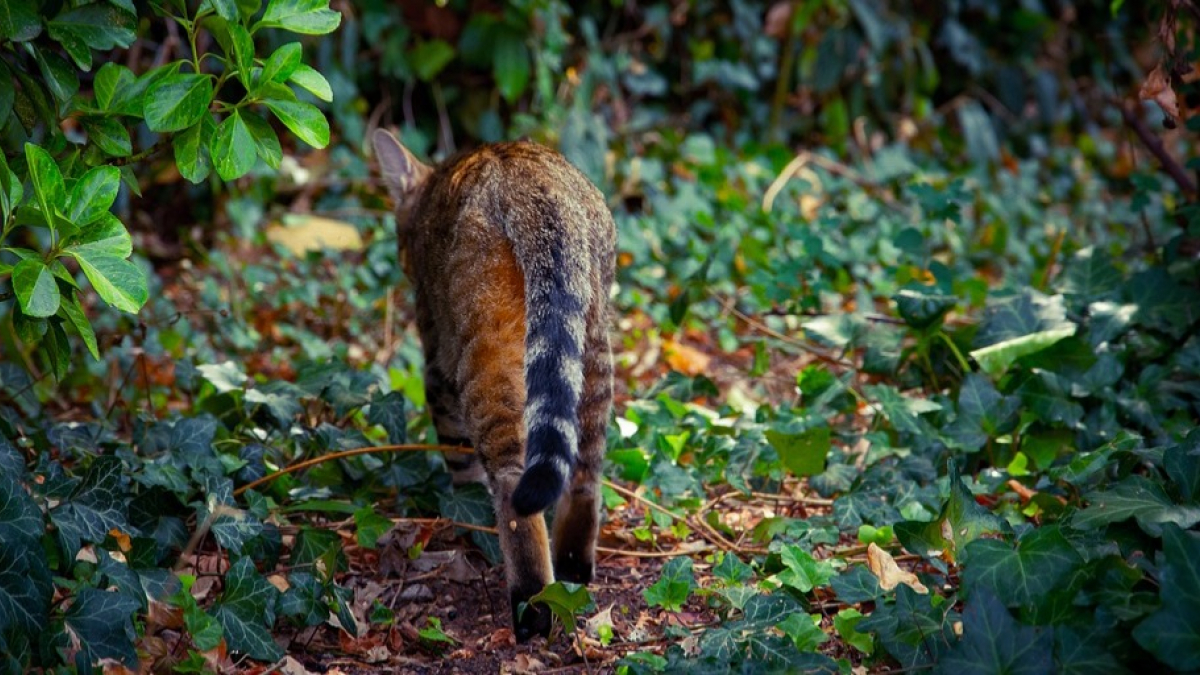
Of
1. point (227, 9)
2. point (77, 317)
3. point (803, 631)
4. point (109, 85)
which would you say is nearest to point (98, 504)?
point (77, 317)

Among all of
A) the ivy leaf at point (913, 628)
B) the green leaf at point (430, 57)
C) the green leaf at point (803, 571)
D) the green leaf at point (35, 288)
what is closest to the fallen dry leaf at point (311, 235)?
the green leaf at point (430, 57)

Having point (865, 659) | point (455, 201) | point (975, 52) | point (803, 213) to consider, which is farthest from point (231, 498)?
point (975, 52)

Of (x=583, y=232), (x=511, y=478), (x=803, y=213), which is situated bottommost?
(x=803, y=213)

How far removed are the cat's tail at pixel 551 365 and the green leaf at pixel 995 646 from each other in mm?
1094

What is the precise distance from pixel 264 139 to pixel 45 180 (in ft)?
1.95

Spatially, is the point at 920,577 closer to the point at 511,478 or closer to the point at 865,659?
the point at 865,659

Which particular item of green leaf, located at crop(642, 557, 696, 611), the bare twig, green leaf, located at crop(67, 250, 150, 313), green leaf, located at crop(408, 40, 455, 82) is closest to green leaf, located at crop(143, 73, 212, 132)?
green leaf, located at crop(67, 250, 150, 313)

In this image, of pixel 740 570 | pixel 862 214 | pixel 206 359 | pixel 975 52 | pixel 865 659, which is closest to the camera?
pixel 865 659

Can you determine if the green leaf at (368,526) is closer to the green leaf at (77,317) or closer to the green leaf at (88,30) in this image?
the green leaf at (77,317)

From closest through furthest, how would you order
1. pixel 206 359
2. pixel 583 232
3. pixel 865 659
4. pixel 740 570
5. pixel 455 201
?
pixel 865 659
pixel 740 570
pixel 583 232
pixel 455 201
pixel 206 359

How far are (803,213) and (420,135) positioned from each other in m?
2.80

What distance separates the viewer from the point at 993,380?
4879 mm

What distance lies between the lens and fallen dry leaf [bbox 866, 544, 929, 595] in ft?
11.7

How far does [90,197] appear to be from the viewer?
3.01 meters
